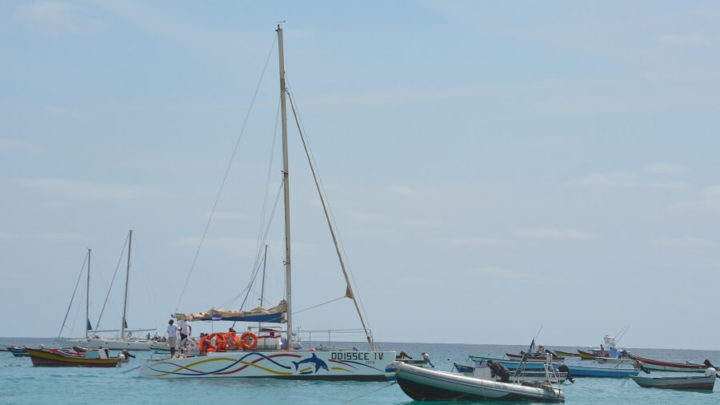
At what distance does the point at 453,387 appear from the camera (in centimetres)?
3334

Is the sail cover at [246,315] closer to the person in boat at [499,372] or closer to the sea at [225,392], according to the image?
the sea at [225,392]

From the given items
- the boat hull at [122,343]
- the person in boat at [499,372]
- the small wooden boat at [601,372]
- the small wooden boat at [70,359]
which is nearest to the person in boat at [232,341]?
the person in boat at [499,372]

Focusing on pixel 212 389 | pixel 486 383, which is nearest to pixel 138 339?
pixel 212 389

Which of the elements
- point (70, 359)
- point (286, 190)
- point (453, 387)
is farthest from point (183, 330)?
point (70, 359)

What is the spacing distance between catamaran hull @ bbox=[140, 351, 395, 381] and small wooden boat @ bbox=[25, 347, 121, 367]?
20978 mm

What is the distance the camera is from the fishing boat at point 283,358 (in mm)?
37938

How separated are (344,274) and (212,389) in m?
7.68

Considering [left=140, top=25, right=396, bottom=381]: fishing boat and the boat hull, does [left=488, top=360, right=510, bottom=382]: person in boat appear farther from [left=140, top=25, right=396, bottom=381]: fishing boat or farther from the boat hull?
the boat hull

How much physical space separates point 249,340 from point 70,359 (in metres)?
22.0

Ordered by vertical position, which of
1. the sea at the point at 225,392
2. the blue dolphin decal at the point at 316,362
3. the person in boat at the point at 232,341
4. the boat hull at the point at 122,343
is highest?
the boat hull at the point at 122,343

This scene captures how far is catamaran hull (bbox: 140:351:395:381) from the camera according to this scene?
124 ft

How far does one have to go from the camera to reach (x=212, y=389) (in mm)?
36188

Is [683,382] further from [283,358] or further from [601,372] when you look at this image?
[283,358]

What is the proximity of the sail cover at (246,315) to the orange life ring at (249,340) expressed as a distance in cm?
79
